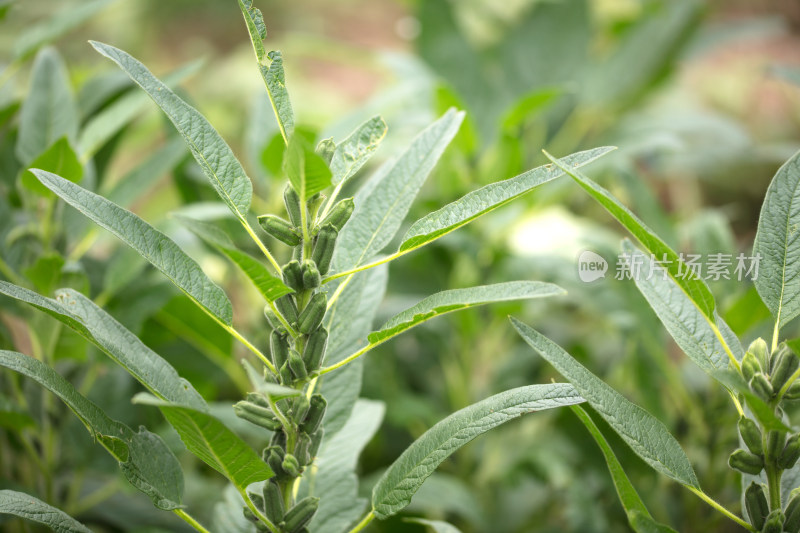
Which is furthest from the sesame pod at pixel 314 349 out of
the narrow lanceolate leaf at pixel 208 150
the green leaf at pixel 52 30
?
the green leaf at pixel 52 30

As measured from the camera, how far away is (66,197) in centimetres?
43

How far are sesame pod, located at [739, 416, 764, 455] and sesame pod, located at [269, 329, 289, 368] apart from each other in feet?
1.11

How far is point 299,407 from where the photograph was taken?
487mm

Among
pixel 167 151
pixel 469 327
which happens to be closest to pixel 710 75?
pixel 469 327

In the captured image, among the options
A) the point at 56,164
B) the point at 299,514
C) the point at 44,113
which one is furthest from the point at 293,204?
the point at 44,113

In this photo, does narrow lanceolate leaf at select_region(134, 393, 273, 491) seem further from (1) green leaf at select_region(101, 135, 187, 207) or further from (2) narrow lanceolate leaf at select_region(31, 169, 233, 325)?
(1) green leaf at select_region(101, 135, 187, 207)

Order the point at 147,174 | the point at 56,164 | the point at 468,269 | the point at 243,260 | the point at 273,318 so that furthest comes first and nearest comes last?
the point at 468,269 → the point at 147,174 → the point at 56,164 → the point at 273,318 → the point at 243,260

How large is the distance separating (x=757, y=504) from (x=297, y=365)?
0.35 metres

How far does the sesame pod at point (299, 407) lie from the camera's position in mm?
488

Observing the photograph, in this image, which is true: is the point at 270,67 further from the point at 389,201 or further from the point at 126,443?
the point at 126,443

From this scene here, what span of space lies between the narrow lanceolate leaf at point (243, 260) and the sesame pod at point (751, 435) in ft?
1.11

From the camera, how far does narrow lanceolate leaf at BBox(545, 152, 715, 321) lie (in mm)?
419

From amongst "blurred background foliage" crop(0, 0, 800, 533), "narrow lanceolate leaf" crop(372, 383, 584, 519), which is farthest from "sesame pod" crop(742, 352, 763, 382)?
"blurred background foliage" crop(0, 0, 800, 533)

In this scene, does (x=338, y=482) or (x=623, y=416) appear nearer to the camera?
(x=623, y=416)
